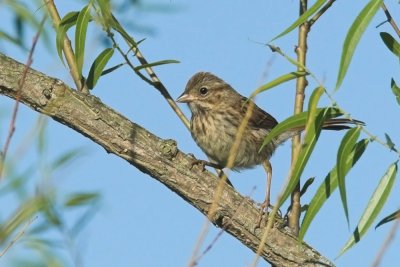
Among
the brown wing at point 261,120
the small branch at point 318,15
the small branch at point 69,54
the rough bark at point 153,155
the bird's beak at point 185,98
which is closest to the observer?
the rough bark at point 153,155

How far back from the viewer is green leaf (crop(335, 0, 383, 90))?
413cm

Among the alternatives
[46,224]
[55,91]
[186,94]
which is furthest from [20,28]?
[186,94]

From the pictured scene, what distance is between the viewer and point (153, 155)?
5.03 metres

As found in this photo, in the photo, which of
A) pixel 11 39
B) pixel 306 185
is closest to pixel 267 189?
pixel 306 185

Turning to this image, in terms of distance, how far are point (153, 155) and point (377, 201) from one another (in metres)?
1.24

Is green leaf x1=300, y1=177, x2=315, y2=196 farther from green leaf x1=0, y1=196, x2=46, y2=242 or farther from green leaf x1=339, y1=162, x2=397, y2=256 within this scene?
green leaf x1=0, y1=196, x2=46, y2=242

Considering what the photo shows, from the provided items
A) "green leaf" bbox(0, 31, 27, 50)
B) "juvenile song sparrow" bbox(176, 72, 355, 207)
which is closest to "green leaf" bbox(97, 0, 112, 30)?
"green leaf" bbox(0, 31, 27, 50)

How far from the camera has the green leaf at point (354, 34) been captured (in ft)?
13.6

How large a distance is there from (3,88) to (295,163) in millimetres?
1598

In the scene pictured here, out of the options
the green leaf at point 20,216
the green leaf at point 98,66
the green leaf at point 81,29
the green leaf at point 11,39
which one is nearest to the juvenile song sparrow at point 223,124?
the green leaf at point 98,66

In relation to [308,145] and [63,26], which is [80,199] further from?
[63,26]

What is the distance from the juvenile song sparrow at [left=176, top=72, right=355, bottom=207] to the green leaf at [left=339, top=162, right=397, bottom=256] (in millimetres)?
2398

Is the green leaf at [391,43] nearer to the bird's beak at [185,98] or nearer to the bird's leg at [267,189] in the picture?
the bird's leg at [267,189]

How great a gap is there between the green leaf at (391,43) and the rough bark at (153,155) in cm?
116
